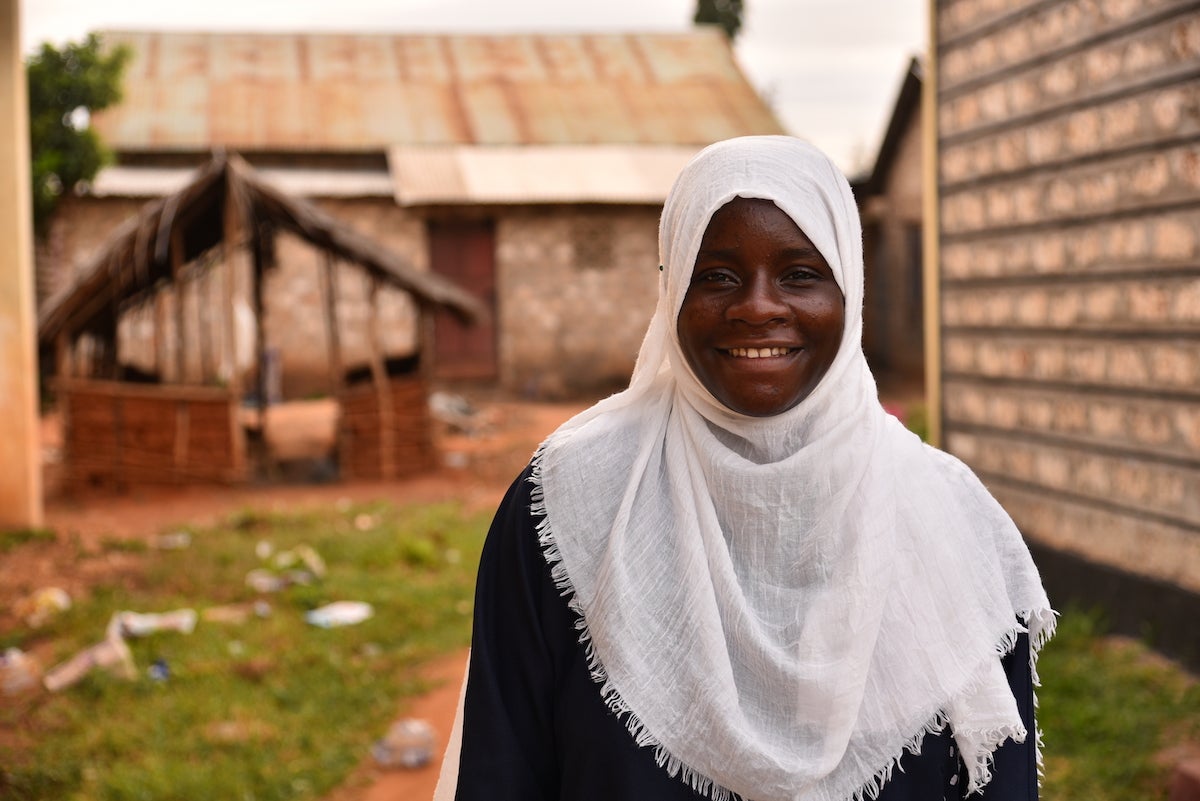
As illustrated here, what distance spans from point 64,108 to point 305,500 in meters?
6.47

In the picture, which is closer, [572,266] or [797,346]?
[797,346]

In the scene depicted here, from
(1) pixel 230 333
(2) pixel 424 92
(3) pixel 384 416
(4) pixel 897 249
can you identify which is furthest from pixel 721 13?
(1) pixel 230 333

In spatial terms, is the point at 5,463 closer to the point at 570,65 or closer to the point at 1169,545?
the point at 1169,545

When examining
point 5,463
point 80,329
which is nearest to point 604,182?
point 80,329

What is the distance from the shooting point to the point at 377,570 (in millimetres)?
7367

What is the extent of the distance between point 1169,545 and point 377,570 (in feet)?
14.4

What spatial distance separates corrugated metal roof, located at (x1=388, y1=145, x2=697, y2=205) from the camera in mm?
15477

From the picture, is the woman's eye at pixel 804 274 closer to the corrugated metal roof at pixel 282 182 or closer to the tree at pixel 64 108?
the tree at pixel 64 108

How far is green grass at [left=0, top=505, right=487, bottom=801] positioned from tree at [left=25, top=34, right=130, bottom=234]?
7.13m

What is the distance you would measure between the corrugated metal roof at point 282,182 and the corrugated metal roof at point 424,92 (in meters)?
0.34

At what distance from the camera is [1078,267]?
560 centimetres

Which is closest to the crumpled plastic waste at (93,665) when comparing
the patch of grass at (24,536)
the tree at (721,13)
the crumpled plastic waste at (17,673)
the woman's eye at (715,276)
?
the crumpled plastic waste at (17,673)

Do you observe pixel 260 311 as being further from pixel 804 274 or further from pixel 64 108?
pixel 804 274

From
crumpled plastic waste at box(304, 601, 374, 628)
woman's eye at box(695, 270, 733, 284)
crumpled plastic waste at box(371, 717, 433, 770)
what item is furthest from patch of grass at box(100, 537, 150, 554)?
woman's eye at box(695, 270, 733, 284)
